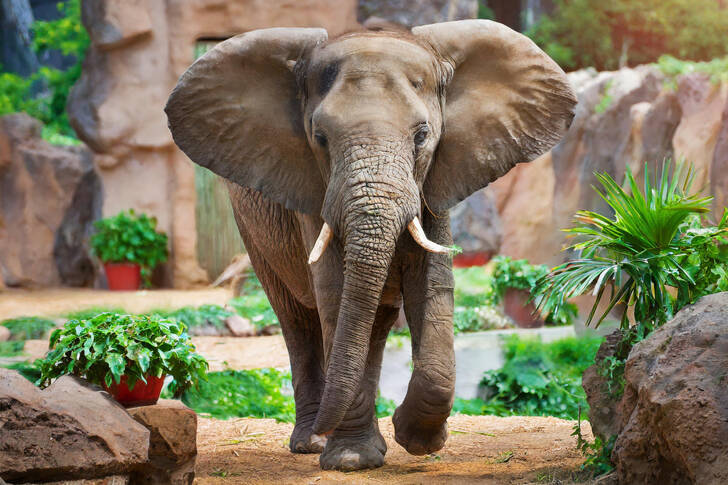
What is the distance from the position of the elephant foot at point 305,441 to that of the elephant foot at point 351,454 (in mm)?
788

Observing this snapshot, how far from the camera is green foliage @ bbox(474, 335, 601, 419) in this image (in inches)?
347

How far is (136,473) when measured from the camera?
432 centimetres

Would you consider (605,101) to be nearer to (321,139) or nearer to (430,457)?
(430,457)

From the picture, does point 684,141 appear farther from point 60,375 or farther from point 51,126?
point 51,126

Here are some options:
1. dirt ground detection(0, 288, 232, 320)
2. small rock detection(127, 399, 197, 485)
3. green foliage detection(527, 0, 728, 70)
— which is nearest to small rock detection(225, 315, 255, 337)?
dirt ground detection(0, 288, 232, 320)

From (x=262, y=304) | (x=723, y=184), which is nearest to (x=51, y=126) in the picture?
(x=262, y=304)

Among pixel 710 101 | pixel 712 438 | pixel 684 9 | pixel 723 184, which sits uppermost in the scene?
pixel 684 9

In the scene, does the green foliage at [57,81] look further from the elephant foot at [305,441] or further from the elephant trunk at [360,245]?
the elephant trunk at [360,245]

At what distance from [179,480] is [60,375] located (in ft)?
2.47

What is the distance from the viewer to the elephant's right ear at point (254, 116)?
546 centimetres

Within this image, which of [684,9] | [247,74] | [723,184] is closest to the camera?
[247,74]

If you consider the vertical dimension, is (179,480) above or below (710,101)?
below

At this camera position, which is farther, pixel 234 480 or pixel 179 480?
pixel 234 480

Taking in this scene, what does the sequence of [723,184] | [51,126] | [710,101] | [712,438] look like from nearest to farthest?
[712,438], [723,184], [710,101], [51,126]
